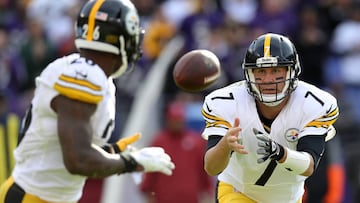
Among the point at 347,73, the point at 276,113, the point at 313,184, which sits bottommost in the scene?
the point at 313,184

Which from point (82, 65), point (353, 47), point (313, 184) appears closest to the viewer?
point (82, 65)

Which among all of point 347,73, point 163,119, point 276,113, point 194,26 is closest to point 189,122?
point 163,119

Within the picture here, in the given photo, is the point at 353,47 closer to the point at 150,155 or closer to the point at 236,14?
the point at 236,14

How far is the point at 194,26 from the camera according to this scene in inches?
369

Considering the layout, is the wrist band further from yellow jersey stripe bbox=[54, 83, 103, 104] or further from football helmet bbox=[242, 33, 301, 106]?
football helmet bbox=[242, 33, 301, 106]

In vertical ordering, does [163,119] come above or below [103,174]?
below

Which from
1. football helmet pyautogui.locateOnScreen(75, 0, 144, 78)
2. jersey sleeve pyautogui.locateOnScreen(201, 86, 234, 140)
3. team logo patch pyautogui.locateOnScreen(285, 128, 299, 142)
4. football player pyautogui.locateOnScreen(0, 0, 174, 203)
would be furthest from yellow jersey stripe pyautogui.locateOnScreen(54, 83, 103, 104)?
team logo patch pyautogui.locateOnScreen(285, 128, 299, 142)

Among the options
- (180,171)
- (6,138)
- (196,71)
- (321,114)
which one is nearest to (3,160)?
(6,138)

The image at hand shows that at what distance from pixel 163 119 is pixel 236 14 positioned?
51.9 inches

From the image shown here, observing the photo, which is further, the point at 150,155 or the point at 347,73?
the point at 347,73

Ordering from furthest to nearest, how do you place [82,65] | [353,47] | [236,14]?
[236,14] → [353,47] → [82,65]

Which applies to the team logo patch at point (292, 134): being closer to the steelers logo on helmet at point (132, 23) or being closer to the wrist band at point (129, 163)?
the wrist band at point (129, 163)

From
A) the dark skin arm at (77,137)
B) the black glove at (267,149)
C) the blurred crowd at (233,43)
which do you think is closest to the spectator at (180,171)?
the blurred crowd at (233,43)

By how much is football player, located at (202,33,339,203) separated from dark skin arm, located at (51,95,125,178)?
1.89 ft
